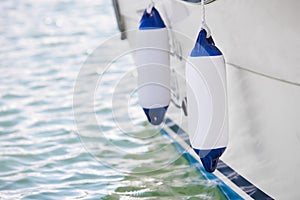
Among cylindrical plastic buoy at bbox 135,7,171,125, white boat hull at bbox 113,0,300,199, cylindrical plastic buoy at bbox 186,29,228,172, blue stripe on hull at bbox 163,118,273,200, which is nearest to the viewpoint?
white boat hull at bbox 113,0,300,199

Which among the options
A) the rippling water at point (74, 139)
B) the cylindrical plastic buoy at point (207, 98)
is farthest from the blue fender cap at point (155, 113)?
the cylindrical plastic buoy at point (207, 98)

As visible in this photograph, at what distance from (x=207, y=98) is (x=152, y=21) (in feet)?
2.14

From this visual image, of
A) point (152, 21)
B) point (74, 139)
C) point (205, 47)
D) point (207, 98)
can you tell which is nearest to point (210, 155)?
point (207, 98)

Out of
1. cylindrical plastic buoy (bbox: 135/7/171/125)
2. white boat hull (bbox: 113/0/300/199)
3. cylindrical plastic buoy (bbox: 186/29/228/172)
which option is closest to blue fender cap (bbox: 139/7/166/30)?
cylindrical plastic buoy (bbox: 135/7/171/125)

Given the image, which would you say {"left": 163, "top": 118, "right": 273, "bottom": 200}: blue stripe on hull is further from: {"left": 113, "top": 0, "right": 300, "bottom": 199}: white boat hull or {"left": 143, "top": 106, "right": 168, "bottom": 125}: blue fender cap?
{"left": 143, "top": 106, "right": 168, "bottom": 125}: blue fender cap

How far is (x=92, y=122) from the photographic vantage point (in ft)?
11.2

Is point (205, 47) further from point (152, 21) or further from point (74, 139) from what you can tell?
point (74, 139)

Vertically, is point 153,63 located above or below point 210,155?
above

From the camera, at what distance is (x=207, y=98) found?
1814 millimetres

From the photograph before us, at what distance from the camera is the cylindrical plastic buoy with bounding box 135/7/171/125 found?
91.2 inches

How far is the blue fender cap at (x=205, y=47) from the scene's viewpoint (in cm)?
180

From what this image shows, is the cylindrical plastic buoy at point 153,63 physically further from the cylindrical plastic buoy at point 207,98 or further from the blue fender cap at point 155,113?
the cylindrical plastic buoy at point 207,98

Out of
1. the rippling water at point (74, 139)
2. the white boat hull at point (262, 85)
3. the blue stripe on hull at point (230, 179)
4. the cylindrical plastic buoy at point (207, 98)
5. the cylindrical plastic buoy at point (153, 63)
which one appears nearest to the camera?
the white boat hull at point (262, 85)

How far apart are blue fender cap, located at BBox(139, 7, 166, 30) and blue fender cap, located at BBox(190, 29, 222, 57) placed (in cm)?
52
